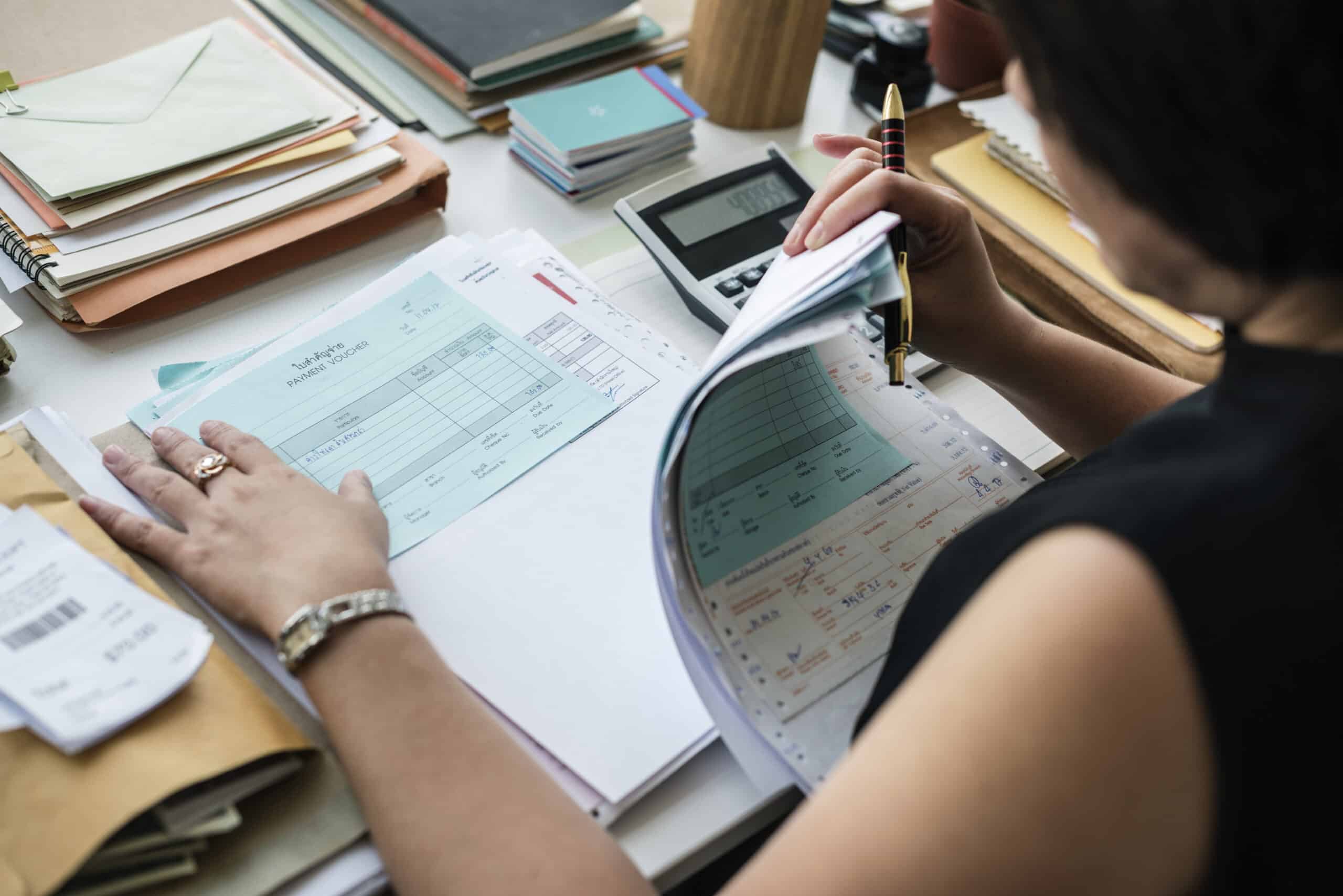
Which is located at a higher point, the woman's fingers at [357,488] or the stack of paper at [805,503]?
the stack of paper at [805,503]

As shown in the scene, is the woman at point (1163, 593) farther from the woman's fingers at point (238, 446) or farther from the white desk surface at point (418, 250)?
the woman's fingers at point (238, 446)

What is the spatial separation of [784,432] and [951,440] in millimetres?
149

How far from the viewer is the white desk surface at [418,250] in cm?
59

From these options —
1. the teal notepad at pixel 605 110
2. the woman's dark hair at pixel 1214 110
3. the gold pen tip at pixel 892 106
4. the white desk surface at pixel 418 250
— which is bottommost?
the white desk surface at pixel 418 250

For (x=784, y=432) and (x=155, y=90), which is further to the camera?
(x=155, y=90)

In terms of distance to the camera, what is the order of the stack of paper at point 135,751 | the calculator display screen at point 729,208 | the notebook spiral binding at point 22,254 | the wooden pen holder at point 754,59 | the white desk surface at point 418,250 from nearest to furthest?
the stack of paper at point 135,751 → the white desk surface at point 418,250 → the notebook spiral binding at point 22,254 → the calculator display screen at point 729,208 → the wooden pen holder at point 754,59

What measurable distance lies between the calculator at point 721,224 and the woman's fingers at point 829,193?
0.46 feet

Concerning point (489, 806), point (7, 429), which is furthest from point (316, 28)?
point (489, 806)

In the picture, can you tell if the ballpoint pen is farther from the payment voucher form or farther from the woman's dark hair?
the payment voucher form

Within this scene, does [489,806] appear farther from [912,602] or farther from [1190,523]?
[1190,523]

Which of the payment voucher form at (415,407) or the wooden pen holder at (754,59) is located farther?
the wooden pen holder at (754,59)

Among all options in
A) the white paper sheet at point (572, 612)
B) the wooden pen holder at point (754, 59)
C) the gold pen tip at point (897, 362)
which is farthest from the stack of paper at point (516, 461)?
the wooden pen holder at point (754, 59)

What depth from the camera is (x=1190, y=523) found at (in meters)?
0.41

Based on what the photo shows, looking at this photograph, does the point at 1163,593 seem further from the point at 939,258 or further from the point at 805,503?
the point at 939,258
